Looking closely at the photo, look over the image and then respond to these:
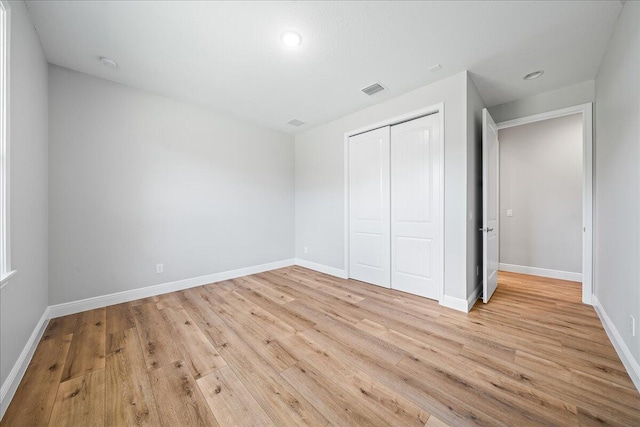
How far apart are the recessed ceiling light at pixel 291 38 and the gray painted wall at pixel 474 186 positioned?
76.4 inches

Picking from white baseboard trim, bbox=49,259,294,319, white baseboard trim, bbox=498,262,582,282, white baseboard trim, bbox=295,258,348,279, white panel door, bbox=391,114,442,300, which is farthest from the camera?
white baseboard trim, bbox=295,258,348,279

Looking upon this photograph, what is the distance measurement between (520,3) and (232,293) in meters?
4.07

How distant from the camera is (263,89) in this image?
3.04 m

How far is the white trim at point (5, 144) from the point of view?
59.0 inches

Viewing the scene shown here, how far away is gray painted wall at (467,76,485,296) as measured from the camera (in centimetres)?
266

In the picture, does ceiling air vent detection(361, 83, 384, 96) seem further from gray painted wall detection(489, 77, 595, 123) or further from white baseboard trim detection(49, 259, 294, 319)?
white baseboard trim detection(49, 259, 294, 319)

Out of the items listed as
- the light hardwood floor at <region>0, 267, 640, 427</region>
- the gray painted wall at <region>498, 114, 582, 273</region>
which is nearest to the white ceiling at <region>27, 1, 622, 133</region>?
the gray painted wall at <region>498, 114, 582, 273</region>

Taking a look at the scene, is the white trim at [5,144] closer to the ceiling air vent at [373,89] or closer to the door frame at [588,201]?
the ceiling air vent at [373,89]

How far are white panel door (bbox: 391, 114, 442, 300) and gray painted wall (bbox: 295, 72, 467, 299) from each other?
149mm

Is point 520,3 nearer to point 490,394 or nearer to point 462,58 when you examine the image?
point 462,58

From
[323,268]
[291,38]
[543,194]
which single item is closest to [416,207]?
[323,268]

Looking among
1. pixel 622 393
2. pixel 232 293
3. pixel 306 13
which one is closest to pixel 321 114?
pixel 306 13

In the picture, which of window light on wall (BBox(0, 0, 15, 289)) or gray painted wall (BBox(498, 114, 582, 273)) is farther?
gray painted wall (BBox(498, 114, 582, 273))

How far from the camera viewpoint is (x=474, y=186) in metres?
2.86
